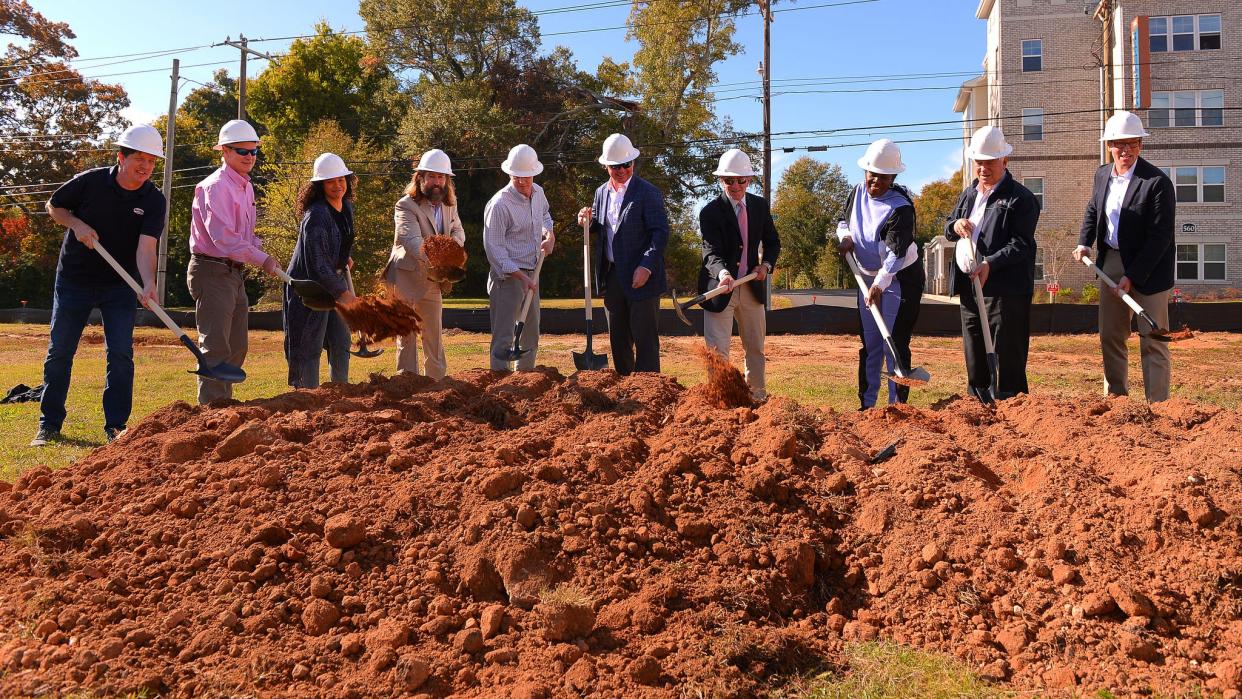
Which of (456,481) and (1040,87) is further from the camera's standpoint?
(1040,87)

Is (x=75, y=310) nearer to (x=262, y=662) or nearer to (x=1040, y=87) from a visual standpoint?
(x=262, y=662)

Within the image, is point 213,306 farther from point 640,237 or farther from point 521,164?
point 640,237

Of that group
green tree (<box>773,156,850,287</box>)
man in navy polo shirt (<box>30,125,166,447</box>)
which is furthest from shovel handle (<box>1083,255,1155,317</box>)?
green tree (<box>773,156,850,287</box>)

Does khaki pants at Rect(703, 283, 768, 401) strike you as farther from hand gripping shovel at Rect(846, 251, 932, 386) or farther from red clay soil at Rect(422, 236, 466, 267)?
red clay soil at Rect(422, 236, 466, 267)

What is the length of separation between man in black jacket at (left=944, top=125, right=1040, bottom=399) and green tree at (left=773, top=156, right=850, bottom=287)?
149ft

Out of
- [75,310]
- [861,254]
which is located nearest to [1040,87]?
[861,254]

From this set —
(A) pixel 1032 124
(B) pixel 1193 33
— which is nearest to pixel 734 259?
(A) pixel 1032 124

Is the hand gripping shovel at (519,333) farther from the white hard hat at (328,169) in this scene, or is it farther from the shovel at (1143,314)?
the shovel at (1143,314)

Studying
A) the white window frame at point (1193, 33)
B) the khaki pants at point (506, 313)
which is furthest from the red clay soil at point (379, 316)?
the white window frame at point (1193, 33)

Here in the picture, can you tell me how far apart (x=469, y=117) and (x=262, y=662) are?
30.9 metres

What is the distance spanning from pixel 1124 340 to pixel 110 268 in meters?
6.88

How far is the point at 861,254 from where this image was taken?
6.12 m

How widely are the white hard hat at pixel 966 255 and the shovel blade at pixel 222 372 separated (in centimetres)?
466

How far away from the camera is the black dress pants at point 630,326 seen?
6.18 meters
